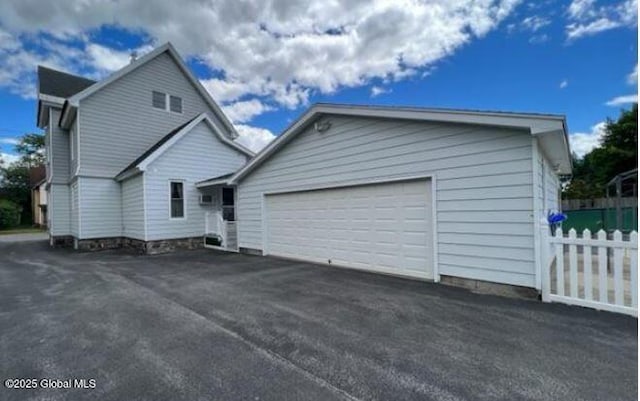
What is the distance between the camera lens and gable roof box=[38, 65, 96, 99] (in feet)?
44.7

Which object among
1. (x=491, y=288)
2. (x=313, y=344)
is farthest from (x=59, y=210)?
(x=491, y=288)

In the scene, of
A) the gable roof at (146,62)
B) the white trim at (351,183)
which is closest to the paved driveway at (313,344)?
the white trim at (351,183)

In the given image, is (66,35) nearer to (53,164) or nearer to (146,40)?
(146,40)

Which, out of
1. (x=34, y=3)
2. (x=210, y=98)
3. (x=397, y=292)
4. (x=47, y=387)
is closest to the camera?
(x=47, y=387)

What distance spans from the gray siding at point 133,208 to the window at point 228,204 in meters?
2.87

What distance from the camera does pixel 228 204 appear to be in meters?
12.6

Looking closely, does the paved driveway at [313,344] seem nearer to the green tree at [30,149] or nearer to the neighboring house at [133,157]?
the neighboring house at [133,157]

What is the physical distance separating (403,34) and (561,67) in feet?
17.4

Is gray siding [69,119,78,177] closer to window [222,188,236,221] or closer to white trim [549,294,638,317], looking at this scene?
window [222,188,236,221]

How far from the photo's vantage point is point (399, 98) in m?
13.7

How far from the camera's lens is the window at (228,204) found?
12.5m

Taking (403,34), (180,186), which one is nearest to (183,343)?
(180,186)

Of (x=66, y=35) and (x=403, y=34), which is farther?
(x=66, y=35)

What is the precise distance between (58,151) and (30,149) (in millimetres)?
33651
